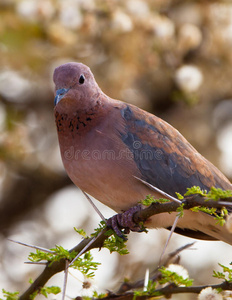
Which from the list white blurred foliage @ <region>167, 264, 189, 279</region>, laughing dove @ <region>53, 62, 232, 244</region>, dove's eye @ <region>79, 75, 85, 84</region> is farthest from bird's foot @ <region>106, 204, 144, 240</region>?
dove's eye @ <region>79, 75, 85, 84</region>

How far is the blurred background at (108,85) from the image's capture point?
17.1 ft

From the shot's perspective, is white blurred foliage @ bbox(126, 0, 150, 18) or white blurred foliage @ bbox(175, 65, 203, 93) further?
white blurred foliage @ bbox(175, 65, 203, 93)

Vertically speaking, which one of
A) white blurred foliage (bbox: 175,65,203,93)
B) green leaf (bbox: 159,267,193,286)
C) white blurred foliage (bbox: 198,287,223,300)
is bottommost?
white blurred foliage (bbox: 198,287,223,300)

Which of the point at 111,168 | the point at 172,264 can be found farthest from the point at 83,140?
the point at 172,264

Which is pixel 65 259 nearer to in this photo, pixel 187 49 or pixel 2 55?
pixel 2 55

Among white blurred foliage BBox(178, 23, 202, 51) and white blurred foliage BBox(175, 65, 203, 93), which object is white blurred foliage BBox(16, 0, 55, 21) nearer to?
white blurred foliage BBox(178, 23, 202, 51)

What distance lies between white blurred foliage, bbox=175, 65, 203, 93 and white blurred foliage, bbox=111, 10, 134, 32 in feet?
2.92

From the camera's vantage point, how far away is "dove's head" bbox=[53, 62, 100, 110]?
405 cm

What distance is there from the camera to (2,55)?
5.03 metres

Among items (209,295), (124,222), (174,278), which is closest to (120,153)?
(124,222)

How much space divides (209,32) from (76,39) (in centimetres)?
160

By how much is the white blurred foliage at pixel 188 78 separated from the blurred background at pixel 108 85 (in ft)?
0.04

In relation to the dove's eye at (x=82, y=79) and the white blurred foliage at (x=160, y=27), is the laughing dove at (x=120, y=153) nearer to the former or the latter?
the dove's eye at (x=82, y=79)

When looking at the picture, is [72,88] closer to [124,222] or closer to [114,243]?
[124,222]
